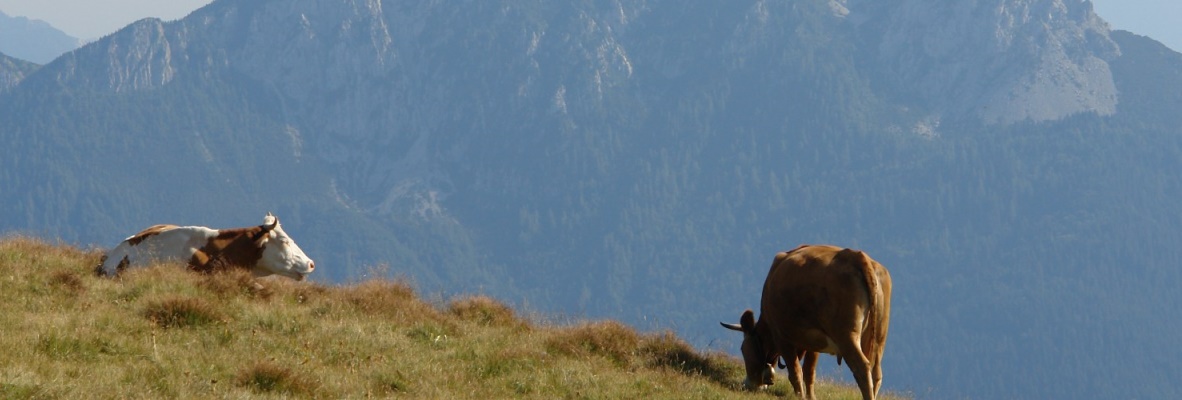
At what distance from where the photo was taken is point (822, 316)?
14203 millimetres

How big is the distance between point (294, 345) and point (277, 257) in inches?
238

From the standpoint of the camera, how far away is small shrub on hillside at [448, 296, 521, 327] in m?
17.1

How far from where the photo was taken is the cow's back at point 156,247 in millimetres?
18109

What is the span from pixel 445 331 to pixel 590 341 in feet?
6.20

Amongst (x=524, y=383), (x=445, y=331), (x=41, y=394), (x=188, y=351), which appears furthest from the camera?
(x=445, y=331)

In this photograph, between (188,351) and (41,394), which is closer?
(41,394)

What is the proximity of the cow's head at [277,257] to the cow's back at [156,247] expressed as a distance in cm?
81

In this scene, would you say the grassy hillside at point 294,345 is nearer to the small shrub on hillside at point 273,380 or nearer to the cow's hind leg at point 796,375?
the small shrub on hillside at point 273,380

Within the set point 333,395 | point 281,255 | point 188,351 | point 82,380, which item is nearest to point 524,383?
point 333,395

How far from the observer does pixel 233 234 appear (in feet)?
63.2

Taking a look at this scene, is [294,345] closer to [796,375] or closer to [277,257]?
[277,257]

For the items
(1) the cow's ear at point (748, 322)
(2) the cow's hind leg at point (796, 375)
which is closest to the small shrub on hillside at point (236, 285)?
(1) the cow's ear at point (748, 322)

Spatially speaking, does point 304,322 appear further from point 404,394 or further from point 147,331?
point 404,394

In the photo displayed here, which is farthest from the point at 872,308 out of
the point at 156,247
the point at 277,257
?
the point at 156,247
